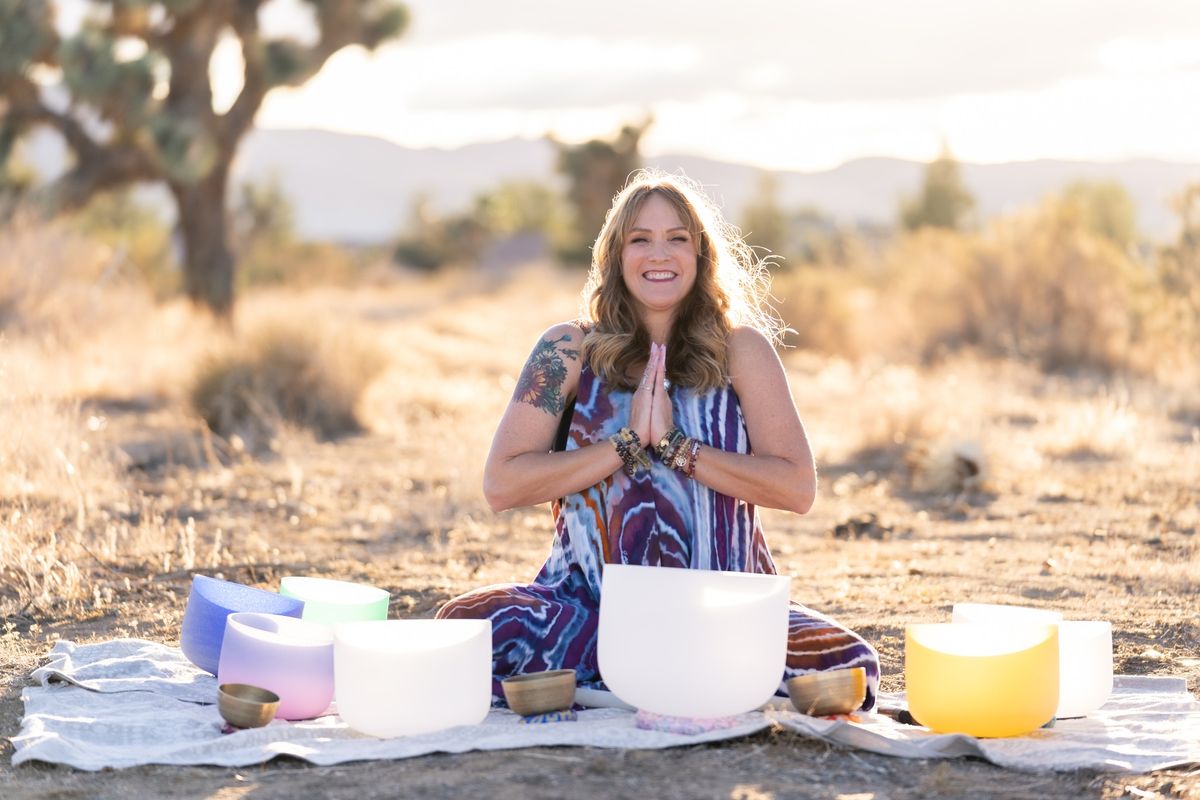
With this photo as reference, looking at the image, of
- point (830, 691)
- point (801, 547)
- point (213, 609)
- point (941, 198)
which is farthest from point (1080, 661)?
point (941, 198)

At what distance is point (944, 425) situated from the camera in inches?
394

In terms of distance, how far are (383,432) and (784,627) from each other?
743 cm

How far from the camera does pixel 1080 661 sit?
146 inches

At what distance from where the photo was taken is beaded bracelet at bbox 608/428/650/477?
3.80m

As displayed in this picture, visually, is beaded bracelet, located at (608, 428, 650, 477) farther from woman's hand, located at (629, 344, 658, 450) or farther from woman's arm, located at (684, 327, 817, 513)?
woman's arm, located at (684, 327, 817, 513)

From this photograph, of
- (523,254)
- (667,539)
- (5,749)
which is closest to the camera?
(5,749)

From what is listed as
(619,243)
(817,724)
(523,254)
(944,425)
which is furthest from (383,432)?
(523,254)

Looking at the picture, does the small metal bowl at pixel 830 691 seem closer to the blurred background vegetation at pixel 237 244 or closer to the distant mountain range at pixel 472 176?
the blurred background vegetation at pixel 237 244

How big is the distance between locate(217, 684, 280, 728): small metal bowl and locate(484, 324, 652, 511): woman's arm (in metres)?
0.76

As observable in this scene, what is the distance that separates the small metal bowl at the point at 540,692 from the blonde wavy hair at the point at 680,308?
86 cm

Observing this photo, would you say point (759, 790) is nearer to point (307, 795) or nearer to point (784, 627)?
point (784, 627)

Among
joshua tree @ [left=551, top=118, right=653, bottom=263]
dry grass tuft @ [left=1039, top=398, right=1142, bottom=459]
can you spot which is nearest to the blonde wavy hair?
dry grass tuft @ [left=1039, top=398, right=1142, bottom=459]

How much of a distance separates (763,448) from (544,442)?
0.60 m

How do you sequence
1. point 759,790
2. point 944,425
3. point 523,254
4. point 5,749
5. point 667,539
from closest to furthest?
point 759,790
point 5,749
point 667,539
point 944,425
point 523,254
